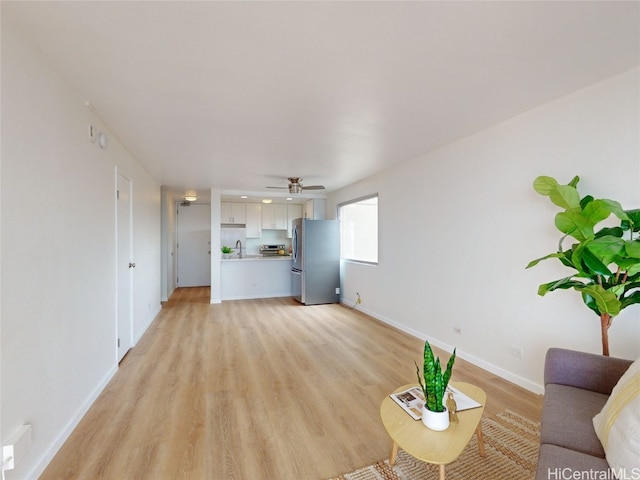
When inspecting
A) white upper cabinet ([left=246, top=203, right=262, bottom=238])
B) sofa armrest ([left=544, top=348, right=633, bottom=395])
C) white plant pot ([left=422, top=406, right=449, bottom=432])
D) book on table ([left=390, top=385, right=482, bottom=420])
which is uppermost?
white upper cabinet ([left=246, top=203, right=262, bottom=238])

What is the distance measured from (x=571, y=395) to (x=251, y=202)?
6.80m

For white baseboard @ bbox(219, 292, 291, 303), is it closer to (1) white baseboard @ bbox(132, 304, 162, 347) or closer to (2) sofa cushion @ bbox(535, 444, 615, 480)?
(1) white baseboard @ bbox(132, 304, 162, 347)

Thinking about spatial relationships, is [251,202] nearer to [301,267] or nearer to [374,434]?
[301,267]

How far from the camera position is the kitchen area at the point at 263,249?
20.9ft

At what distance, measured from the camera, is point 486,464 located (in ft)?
5.51

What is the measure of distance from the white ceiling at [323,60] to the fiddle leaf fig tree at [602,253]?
83 centimetres

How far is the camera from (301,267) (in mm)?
6004

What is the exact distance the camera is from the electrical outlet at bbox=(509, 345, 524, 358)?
8.47 ft

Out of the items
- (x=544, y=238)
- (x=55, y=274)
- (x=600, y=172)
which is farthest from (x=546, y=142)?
(x=55, y=274)

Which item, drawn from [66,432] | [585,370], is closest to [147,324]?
[66,432]

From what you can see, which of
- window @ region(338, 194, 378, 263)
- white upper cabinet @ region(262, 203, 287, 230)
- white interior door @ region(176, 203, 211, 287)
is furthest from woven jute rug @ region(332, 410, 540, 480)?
white interior door @ region(176, 203, 211, 287)

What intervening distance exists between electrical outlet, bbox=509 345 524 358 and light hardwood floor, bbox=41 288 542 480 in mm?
264

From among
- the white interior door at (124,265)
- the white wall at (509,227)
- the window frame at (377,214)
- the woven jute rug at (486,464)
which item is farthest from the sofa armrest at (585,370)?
the white interior door at (124,265)

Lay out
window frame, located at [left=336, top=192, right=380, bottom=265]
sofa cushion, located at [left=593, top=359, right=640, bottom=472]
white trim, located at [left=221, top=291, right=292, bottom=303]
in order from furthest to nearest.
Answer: white trim, located at [left=221, top=291, right=292, bottom=303] < window frame, located at [left=336, top=192, right=380, bottom=265] < sofa cushion, located at [left=593, top=359, right=640, bottom=472]
